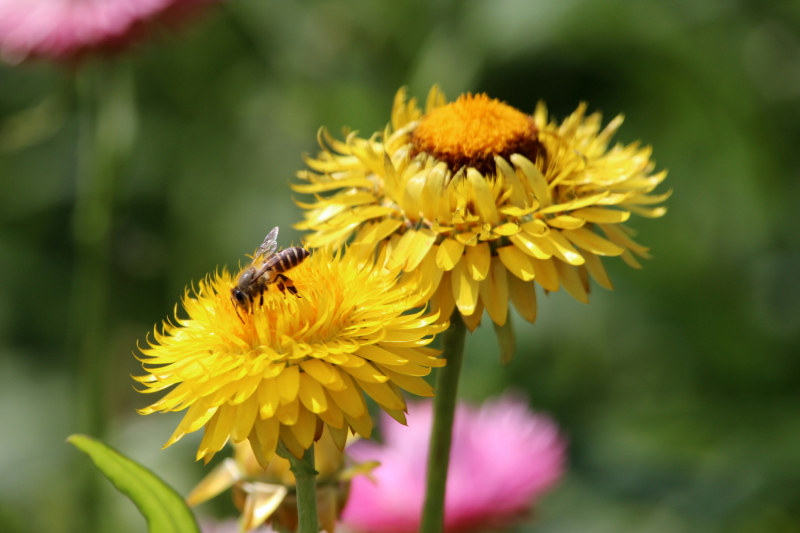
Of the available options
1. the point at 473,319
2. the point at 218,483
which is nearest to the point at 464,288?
the point at 473,319

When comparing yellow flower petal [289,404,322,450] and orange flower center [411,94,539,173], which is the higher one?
orange flower center [411,94,539,173]

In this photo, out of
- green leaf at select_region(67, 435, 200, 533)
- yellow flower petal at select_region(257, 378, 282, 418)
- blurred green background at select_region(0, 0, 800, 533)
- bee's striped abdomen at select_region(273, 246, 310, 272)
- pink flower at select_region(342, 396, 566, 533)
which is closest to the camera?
yellow flower petal at select_region(257, 378, 282, 418)

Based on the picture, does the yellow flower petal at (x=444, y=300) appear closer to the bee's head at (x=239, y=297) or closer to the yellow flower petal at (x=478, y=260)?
the yellow flower petal at (x=478, y=260)

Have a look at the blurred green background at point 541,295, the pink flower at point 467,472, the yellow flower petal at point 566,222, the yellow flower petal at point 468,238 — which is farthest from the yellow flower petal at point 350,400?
the blurred green background at point 541,295

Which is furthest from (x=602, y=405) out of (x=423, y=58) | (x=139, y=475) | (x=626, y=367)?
(x=139, y=475)

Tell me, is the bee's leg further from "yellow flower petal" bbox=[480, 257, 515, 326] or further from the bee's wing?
"yellow flower petal" bbox=[480, 257, 515, 326]

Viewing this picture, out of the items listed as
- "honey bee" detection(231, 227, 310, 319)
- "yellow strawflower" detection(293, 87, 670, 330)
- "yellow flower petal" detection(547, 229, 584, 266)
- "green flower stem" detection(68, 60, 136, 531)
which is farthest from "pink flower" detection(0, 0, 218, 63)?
"yellow flower petal" detection(547, 229, 584, 266)
